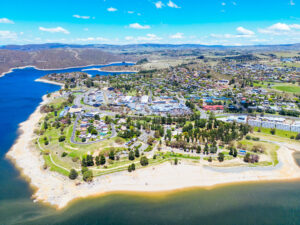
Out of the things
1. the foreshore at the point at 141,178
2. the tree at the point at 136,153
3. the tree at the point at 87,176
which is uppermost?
the tree at the point at 136,153

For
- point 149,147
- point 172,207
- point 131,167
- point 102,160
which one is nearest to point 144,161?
point 131,167

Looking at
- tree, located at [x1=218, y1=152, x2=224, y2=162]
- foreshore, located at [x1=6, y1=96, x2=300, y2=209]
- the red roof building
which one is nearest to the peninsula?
tree, located at [x1=218, y1=152, x2=224, y2=162]

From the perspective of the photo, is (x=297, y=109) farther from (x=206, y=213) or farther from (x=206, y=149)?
(x=206, y=213)

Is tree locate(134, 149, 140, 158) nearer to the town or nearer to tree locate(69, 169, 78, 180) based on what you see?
the town

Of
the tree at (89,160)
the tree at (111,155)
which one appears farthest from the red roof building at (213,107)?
the tree at (89,160)

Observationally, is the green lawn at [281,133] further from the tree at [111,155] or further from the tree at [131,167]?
the tree at [111,155]
